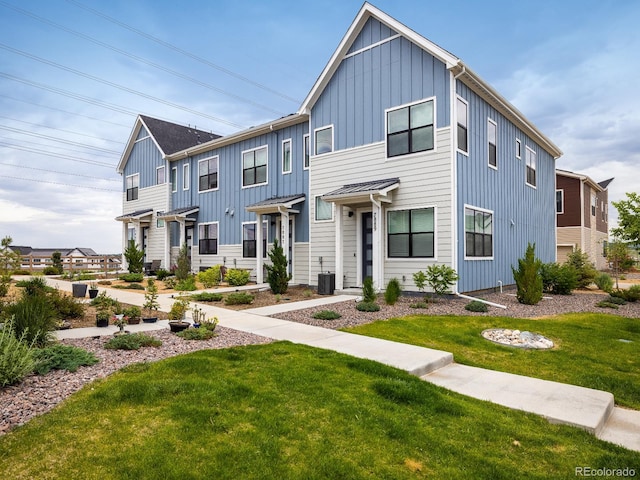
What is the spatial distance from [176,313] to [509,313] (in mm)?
7981

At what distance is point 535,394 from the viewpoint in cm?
443

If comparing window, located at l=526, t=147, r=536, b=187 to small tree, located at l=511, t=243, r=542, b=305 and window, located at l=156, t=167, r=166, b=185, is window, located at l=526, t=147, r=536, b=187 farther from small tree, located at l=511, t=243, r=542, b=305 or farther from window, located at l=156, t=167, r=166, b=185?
window, located at l=156, t=167, r=166, b=185

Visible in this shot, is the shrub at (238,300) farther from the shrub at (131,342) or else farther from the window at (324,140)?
the window at (324,140)

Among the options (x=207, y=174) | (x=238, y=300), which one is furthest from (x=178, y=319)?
(x=207, y=174)

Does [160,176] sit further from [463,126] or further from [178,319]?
[178,319]

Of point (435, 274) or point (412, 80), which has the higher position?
point (412, 80)

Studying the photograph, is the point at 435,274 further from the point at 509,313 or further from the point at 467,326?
the point at 467,326

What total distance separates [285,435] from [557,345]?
5.83 meters

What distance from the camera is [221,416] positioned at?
3.48 metres

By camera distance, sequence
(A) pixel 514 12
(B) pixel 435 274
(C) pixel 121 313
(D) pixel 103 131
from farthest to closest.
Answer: (D) pixel 103 131, (A) pixel 514 12, (B) pixel 435 274, (C) pixel 121 313

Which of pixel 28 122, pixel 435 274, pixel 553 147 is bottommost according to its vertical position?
pixel 435 274

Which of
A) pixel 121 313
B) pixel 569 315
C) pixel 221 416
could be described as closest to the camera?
pixel 221 416

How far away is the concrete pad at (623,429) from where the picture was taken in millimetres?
3508

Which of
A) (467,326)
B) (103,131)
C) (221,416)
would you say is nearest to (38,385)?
(221,416)
